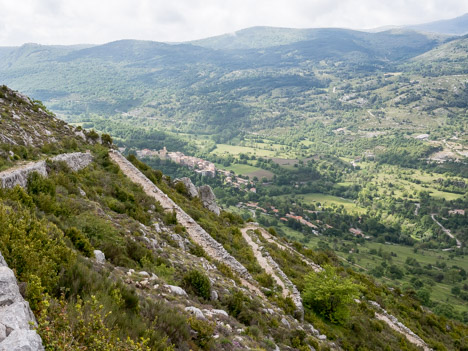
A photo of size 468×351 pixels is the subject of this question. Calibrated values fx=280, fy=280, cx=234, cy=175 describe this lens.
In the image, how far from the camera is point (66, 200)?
1216 centimetres

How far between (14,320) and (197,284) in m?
6.97

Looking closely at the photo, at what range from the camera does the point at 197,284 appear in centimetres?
1043

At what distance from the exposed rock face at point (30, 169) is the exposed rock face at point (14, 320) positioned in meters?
7.54

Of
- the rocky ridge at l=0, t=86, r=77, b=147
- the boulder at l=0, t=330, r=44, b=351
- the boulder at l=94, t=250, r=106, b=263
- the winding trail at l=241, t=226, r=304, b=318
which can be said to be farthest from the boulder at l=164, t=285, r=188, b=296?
the rocky ridge at l=0, t=86, r=77, b=147

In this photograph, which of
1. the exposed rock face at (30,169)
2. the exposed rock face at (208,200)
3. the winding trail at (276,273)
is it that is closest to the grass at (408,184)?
the exposed rock face at (208,200)

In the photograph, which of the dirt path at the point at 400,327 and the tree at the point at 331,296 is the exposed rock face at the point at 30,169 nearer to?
the tree at the point at 331,296

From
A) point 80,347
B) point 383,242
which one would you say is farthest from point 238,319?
point 383,242

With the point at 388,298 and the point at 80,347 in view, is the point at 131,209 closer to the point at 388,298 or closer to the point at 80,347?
the point at 80,347

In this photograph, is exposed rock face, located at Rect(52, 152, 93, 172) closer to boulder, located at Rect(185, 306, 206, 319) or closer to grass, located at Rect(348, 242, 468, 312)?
boulder, located at Rect(185, 306, 206, 319)

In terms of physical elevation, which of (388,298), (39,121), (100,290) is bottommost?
(388,298)

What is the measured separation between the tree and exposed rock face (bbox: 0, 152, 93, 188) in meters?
16.6

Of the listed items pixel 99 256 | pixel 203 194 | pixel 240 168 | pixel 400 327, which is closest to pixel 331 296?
pixel 400 327

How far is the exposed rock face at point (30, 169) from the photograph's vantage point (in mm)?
10916

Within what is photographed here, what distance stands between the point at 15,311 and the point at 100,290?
2168mm
